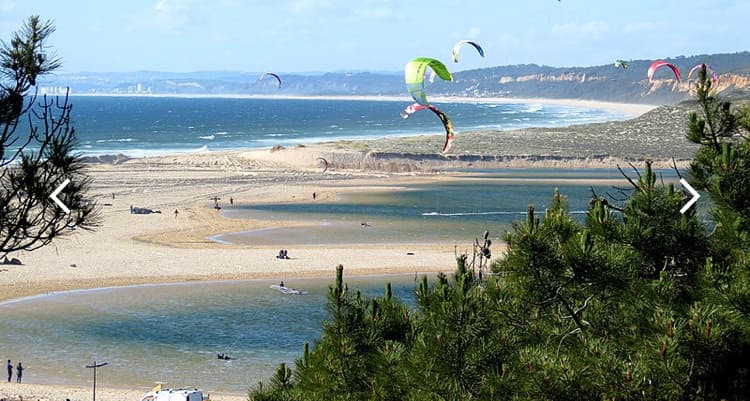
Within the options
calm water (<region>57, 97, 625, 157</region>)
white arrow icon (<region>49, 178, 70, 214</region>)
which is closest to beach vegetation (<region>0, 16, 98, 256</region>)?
white arrow icon (<region>49, 178, 70, 214</region>)

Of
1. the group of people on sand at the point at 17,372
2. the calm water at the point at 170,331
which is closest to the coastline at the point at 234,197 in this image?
the calm water at the point at 170,331

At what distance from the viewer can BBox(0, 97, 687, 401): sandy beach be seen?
2709cm

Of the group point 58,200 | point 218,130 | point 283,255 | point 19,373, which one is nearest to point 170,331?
point 19,373

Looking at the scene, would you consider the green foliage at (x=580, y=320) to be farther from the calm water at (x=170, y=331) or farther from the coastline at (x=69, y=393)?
the calm water at (x=170, y=331)

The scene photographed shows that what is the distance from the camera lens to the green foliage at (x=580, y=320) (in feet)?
18.6

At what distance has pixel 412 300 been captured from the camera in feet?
77.6

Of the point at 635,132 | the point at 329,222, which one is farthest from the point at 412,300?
the point at 635,132

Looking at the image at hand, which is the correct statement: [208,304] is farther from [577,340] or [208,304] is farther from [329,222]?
[577,340]

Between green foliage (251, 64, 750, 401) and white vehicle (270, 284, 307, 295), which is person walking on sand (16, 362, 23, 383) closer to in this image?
white vehicle (270, 284, 307, 295)

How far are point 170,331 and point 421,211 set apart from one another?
19485 millimetres

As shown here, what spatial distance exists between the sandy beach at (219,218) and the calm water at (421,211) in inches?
50.3

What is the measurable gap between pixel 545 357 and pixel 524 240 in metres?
0.84

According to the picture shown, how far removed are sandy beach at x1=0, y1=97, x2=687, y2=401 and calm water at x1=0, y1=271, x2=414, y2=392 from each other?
1.00m

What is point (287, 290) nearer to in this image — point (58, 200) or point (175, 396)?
point (175, 396)
